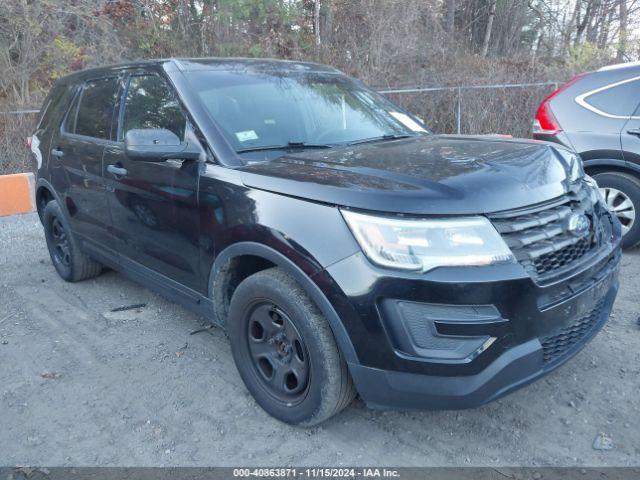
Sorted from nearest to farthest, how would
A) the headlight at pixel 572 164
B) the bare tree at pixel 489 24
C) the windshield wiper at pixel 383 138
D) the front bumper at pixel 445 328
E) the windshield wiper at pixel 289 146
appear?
the front bumper at pixel 445 328 < the headlight at pixel 572 164 < the windshield wiper at pixel 289 146 < the windshield wiper at pixel 383 138 < the bare tree at pixel 489 24

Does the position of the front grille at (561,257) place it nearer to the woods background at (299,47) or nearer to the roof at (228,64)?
the roof at (228,64)

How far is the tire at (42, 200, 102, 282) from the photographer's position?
4.72 m

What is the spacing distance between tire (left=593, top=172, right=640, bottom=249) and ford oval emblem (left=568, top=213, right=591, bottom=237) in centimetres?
290

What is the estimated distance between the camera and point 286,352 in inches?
108

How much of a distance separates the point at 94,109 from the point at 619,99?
468 cm

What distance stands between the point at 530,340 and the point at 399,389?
0.58 metres

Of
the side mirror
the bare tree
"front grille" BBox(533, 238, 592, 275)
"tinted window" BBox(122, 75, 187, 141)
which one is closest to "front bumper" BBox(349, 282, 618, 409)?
"front grille" BBox(533, 238, 592, 275)

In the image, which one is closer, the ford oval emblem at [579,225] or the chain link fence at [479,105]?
the ford oval emblem at [579,225]

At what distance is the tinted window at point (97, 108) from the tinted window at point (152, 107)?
266 millimetres

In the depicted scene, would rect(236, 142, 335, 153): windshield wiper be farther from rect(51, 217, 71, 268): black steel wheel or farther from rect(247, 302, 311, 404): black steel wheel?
rect(51, 217, 71, 268): black steel wheel

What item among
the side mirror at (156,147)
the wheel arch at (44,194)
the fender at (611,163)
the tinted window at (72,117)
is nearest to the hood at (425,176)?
the side mirror at (156,147)

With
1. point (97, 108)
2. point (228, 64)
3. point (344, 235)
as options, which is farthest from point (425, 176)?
point (97, 108)

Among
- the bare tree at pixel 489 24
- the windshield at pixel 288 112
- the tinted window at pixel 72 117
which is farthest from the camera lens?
the bare tree at pixel 489 24

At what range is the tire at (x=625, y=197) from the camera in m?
5.08
